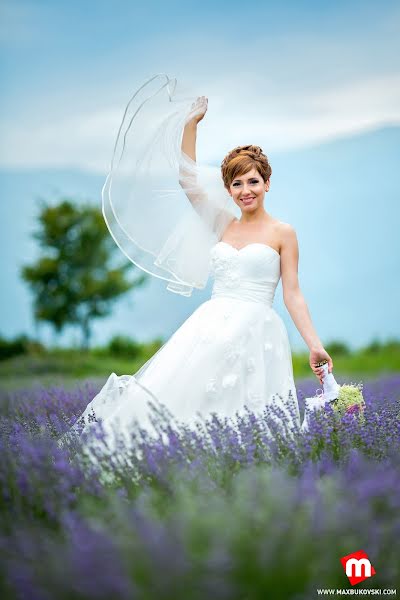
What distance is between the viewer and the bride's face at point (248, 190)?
11.9 ft

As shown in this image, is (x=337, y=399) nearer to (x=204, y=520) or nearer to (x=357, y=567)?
(x=357, y=567)

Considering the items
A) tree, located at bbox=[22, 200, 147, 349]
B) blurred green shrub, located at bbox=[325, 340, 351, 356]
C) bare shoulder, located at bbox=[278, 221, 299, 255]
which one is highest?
tree, located at bbox=[22, 200, 147, 349]

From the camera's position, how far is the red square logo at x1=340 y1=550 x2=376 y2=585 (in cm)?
185

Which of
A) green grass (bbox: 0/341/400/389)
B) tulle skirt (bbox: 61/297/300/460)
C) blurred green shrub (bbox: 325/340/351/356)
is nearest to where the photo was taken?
tulle skirt (bbox: 61/297/300/460)

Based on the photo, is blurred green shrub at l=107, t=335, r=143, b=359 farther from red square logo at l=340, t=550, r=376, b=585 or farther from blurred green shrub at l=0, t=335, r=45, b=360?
red square logo at l=340, t=550, r=376, b=585

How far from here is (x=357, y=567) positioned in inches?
74.5

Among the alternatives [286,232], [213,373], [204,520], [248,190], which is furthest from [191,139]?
[204,520]

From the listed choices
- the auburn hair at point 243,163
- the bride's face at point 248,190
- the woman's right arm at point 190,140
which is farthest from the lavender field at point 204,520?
the woman's right arm at point 190,140

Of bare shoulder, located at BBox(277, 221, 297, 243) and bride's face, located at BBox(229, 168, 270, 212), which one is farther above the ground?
bride's face, located at BBox(229, 168, 270, 212)

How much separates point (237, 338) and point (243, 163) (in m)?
0.88

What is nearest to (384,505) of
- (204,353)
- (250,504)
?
(250,504)

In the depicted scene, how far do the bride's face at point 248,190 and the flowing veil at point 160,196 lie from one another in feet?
0.77

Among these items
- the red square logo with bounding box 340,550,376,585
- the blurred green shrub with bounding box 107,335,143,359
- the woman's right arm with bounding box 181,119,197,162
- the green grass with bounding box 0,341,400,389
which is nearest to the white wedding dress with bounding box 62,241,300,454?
the woman's right arm with bounding box 181,119,197,162

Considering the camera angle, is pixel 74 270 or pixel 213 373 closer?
pixel 213 373
